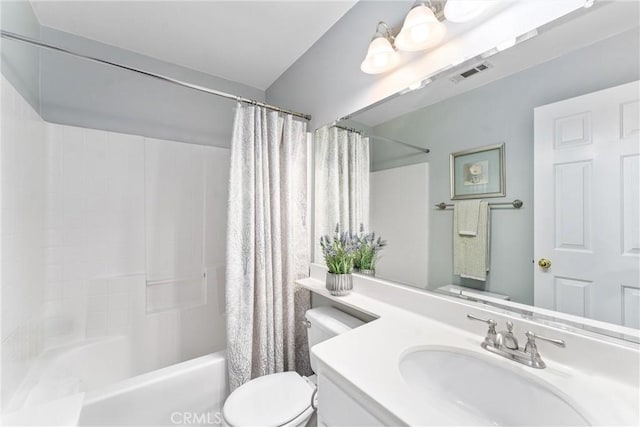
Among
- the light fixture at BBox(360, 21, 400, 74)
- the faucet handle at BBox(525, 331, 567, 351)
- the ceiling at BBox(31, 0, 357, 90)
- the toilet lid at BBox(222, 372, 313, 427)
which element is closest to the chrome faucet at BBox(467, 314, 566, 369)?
the faucet handle at BBox(525, 331, 567, 351)

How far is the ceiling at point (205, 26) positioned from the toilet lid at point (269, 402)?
1.97 meters

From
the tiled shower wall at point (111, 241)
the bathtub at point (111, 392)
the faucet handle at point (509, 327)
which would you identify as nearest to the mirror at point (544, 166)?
the faucet handle at point (509, 327)

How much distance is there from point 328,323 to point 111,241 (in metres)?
1.57

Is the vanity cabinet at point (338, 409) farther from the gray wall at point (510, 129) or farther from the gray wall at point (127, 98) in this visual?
the gray wall at point (127, 98)

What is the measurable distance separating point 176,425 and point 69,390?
0.65 meters

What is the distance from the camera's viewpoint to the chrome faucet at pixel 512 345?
2.27 ft

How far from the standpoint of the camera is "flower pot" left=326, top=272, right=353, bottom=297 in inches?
50.1

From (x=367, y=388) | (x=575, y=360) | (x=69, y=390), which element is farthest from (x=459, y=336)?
(x=69, y=390)

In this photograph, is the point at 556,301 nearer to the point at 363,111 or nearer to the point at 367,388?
the point at 367,388

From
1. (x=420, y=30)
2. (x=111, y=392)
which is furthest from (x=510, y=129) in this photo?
(x=111, y=392)

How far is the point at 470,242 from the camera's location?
0.94 m

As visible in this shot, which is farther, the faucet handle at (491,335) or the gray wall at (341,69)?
the gray wall at (341,69)

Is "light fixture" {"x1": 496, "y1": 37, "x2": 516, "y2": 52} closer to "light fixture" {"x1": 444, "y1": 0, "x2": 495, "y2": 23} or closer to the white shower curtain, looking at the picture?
"light fixture" {"x1": 444, "y1": 0, "x2": 495, "y2": 23}

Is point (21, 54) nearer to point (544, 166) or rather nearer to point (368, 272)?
point (368, 272)
